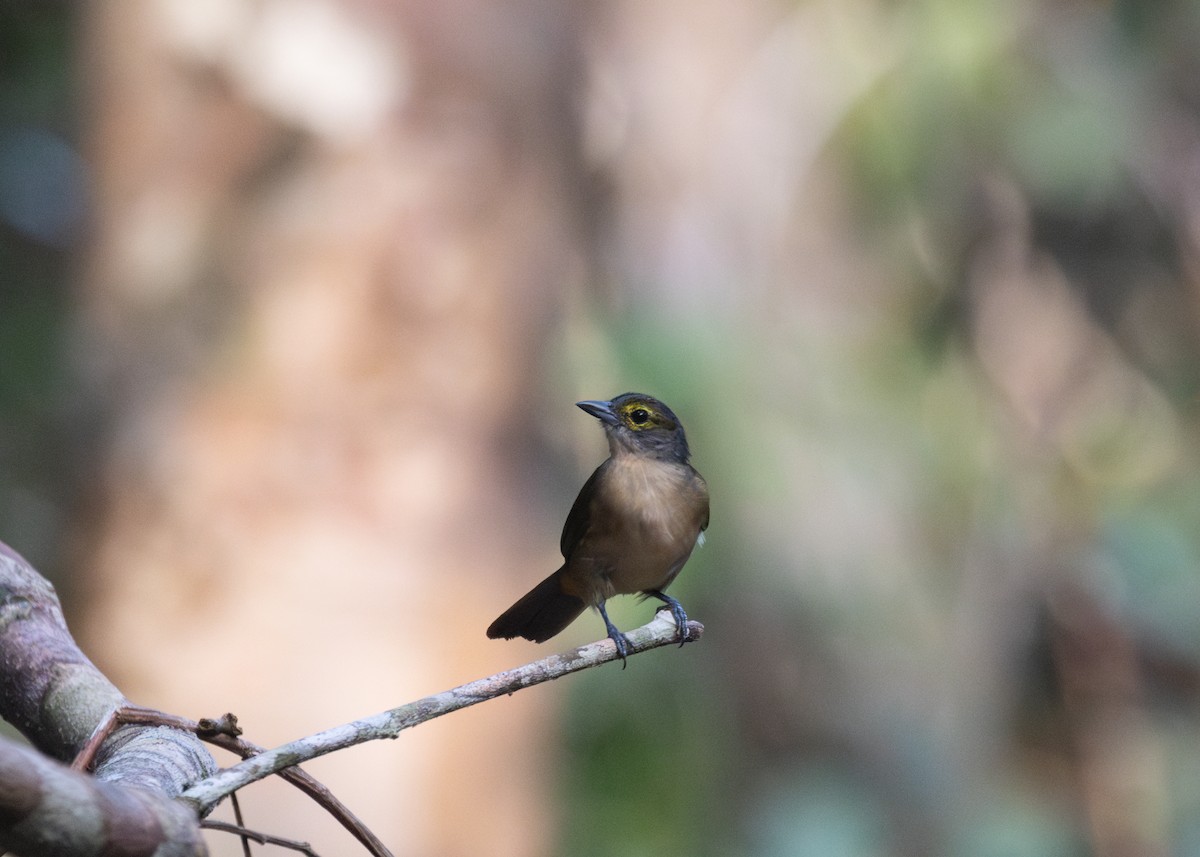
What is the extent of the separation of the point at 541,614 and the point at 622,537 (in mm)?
409

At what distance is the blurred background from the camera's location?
5070mm

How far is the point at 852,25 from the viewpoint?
7.64m

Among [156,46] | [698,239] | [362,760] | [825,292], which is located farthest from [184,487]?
[825,292]

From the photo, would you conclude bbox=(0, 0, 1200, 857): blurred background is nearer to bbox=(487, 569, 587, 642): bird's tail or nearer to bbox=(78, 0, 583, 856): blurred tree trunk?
bbox=(78, 0, 583, 856): blurred tree trunk

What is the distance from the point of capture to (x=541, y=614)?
3881mm

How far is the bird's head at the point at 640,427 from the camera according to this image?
13.4 ft

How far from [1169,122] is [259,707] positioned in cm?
664

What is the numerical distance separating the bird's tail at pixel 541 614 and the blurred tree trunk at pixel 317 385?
1.33 metres

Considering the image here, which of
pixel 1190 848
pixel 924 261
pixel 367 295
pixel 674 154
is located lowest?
pixel 1190 848

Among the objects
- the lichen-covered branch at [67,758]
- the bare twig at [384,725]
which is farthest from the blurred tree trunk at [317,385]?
the bare twig at [384,725]

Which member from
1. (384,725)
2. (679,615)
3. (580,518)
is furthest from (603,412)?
(384,725)

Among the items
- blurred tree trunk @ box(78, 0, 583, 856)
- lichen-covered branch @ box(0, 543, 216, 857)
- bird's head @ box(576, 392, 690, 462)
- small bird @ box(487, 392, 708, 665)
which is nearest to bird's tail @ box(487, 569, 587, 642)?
small bird @ box(487, 392, 708, 665)

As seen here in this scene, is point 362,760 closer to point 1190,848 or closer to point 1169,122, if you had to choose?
point 1190,848

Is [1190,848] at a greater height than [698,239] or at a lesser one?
lesser
